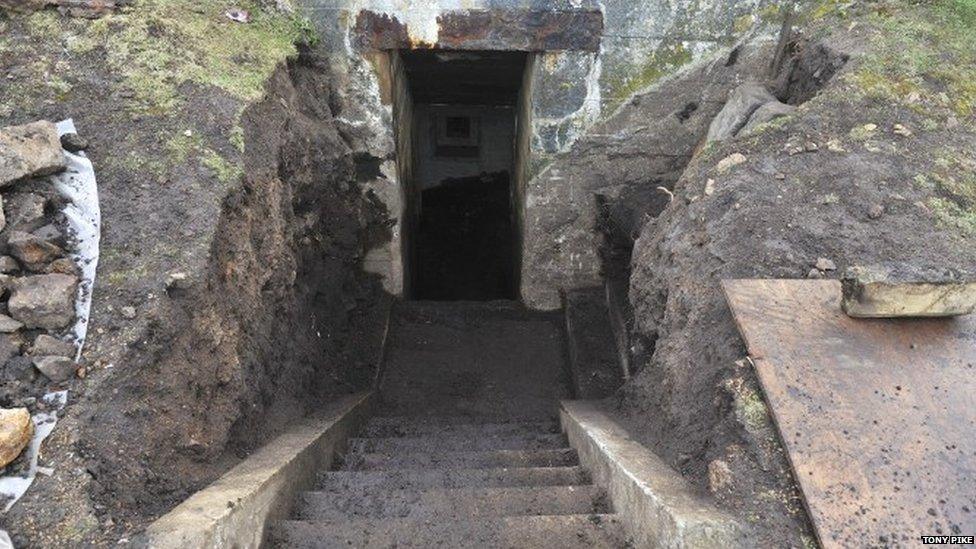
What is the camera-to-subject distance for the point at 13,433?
2.25 m

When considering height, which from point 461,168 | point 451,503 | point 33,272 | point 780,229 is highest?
point 461,168

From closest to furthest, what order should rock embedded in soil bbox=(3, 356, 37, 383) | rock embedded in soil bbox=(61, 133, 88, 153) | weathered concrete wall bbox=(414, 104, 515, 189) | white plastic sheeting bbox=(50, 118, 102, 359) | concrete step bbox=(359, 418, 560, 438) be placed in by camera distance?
rock embedded in soil bbox=(3, 356, 37, 383) → white plastic sheeting bbox=(50, 118, 102, 359) → rock embedded in soil bbox=(61, 133, 88, 153) → concrete step bbox=(359, 418, 560, 438) → weathered concrete wall bbox=(414, 104, 515, 189)

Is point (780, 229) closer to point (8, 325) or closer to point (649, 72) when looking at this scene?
point (649, 72)

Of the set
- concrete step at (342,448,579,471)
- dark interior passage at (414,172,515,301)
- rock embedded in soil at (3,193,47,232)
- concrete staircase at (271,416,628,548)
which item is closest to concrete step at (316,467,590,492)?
concrete staircase at (271,416,628,548)

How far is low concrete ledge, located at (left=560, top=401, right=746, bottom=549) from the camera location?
2248 millimetres

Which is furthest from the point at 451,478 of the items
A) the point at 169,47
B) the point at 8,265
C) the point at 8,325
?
the point at 169,47

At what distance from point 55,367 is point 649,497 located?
7.59 feet

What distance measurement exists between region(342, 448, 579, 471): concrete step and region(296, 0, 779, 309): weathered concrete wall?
9.73ft

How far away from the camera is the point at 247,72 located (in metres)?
4.43

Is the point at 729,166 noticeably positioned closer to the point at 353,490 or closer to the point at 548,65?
the point at 548,65

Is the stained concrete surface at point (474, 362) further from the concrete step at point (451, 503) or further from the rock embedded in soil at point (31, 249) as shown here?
the rock embedded in soil at point (31, 249)

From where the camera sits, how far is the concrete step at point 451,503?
10.3ft

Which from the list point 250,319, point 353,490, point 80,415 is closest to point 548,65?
point 250,319

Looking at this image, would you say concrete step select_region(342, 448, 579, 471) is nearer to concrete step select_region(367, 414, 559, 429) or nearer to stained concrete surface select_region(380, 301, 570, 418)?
concrete step select_region(367, 414, 559, 429)
